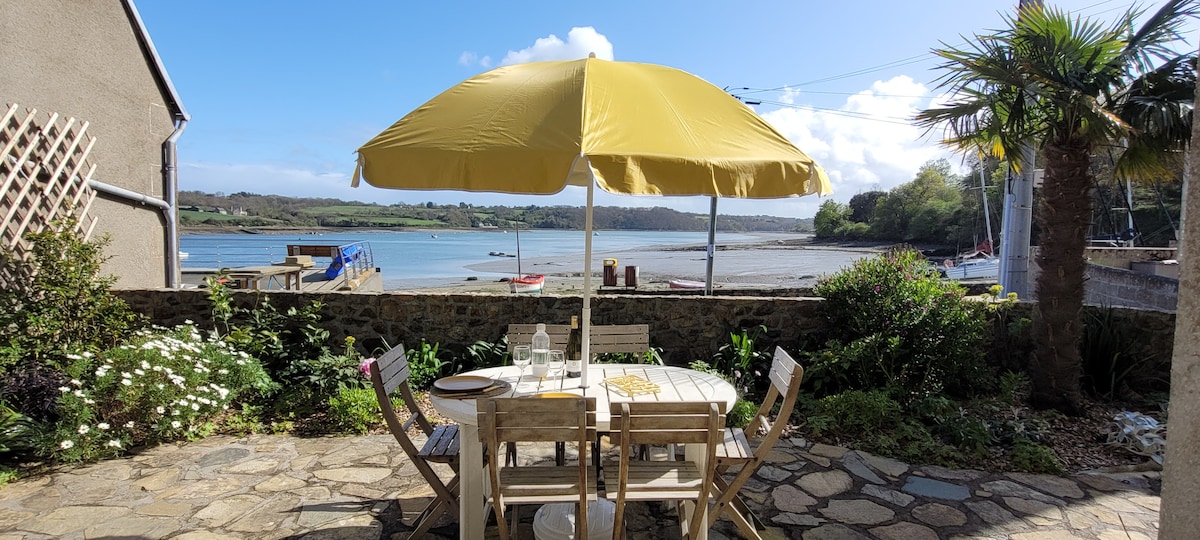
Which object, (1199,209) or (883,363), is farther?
(883,363)

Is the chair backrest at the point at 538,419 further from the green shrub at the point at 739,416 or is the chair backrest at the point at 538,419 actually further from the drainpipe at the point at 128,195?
the drainpipe at the point at 128,195

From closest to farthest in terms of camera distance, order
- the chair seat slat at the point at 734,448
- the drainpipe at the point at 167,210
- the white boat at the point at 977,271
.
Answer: the chair seat slat at the point at 734,448 → the drainpipe at the point at 167,210 → the white boat at the point at 977,271

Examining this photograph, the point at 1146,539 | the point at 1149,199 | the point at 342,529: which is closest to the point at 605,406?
the point at 342,529

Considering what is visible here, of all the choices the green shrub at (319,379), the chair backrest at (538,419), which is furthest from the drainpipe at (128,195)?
the chair backrest at (538,419)

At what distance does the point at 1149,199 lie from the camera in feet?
106

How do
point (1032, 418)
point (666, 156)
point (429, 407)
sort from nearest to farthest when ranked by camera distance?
1. point (666, 156)
2. point (1032, 418)
3. point (429, 407)

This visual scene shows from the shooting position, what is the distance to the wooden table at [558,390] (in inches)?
111

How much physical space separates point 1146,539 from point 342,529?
162 inches

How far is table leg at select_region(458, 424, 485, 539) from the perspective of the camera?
287 cm

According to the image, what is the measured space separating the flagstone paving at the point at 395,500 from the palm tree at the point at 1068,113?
Answer: 143 cm

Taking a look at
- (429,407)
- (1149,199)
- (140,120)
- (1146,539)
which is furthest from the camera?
(1149,199)

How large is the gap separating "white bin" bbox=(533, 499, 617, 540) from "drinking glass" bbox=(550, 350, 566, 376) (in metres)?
0.70

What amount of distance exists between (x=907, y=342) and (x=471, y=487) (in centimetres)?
409

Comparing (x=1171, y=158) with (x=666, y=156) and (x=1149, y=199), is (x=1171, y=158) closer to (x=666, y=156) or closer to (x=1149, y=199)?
(x=666, y=156)
